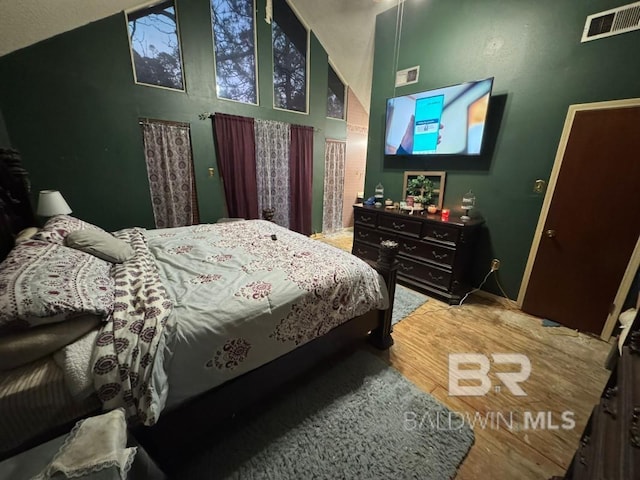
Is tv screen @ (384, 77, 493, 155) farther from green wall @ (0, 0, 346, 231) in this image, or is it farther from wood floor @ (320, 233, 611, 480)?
green wall @ (0, 0, 346, 231)

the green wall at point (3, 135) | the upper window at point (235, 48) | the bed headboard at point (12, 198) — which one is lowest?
the bed headboard at point (12, 198)

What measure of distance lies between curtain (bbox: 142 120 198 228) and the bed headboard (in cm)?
146

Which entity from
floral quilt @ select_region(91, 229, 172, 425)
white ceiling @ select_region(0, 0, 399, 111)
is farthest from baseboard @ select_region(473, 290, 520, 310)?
white ceiling @ select_region(0, 0, 399, 111)

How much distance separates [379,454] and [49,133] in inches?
154

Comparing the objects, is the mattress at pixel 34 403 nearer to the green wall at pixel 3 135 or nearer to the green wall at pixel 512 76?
the green wall at pixel 3 135

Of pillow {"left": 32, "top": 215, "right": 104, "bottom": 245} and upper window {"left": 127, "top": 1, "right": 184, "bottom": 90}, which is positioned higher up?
upper window {"left": 127, "top": 1, "right": 184, "bottom": 90}

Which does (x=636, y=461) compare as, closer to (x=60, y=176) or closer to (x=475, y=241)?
(x=475, y=241)

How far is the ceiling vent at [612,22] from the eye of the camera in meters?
1.87

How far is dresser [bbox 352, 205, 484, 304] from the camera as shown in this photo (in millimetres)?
2604

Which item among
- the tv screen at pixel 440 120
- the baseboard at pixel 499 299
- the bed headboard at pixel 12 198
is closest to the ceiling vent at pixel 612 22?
the tv screen at pixel 440 120

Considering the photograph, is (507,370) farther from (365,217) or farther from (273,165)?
(273,165)

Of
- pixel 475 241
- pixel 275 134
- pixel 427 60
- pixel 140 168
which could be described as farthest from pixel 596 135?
pixel 140 168

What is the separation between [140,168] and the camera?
10.2ft

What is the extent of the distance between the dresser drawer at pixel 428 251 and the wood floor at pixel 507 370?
0.47 m
